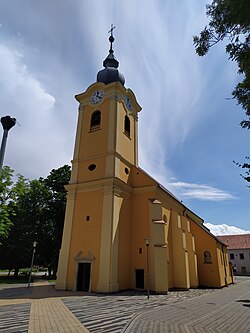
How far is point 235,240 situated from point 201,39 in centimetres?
6650

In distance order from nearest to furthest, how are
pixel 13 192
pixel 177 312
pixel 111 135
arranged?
pixel 177 312
pixel 111 135
pixel 13 192

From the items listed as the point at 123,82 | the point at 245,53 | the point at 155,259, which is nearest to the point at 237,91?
the point at 245,53

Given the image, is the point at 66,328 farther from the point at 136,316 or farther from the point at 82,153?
the point at 82,153

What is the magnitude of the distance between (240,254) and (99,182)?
52.2 meters

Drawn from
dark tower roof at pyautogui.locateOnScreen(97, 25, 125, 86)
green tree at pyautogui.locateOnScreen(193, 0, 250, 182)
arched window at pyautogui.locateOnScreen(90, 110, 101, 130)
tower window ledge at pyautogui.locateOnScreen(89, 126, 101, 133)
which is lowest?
green tree at pyautogui.locateOnScreen(193, 0, 250, 182)

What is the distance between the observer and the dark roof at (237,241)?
60.8m

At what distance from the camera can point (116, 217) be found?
1906cm

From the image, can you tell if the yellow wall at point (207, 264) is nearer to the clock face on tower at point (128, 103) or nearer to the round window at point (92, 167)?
the round window at point (92, 167)

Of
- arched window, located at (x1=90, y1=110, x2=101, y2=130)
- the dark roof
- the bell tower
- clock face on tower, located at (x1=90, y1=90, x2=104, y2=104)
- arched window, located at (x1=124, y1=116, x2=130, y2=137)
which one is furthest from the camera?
the dark roof

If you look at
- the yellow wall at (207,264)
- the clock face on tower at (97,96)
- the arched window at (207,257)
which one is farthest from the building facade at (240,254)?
the clock face on tower at (97,96)

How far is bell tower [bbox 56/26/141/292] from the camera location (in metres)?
18.2

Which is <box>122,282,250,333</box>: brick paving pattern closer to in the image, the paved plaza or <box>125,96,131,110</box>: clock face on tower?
the paved plaza

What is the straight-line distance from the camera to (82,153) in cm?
2283

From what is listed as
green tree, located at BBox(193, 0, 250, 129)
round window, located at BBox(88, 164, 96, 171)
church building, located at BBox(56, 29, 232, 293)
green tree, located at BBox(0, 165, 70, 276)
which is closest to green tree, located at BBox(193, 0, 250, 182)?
green tree, located at BBox(193, 0, 250, 129)
